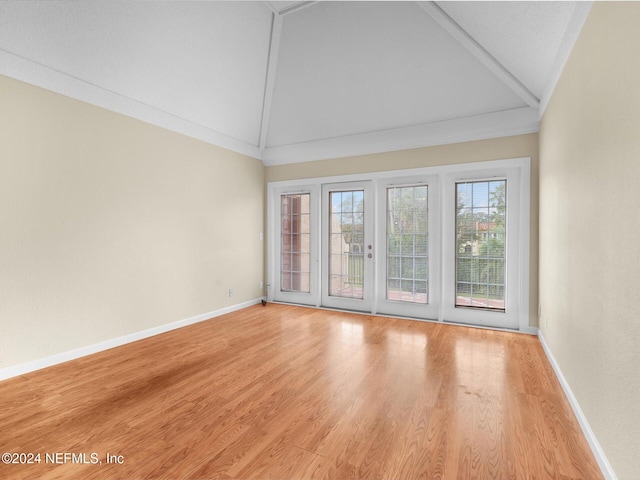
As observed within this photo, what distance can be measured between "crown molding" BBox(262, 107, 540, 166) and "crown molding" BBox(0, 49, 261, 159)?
1203mm

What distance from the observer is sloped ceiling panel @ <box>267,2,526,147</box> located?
352 cm

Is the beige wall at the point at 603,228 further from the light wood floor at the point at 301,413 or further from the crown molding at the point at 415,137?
the crown molding at the point at 415,137

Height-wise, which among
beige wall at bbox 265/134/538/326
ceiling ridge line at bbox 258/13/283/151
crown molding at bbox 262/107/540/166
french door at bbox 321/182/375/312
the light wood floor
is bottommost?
the light wood floor

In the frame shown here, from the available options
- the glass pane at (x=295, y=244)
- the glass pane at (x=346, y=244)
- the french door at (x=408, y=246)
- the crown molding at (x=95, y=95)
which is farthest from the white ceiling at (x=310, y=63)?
the glass pane at (x=295, y=244)

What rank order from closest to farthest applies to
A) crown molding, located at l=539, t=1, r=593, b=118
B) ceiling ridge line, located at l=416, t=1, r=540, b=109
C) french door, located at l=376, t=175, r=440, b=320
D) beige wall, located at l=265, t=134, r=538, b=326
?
crown molding, located at l=539, t=1, r=593, b=118 → ceiling ridge line, located at l=416, t=1, r=540, b=109 → beige wall, located at l=265, t=134, r=538, b=326 → french door, located at l=376, t=175, r=440, b=320

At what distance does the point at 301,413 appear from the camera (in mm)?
2258

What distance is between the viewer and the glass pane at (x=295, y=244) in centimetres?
555

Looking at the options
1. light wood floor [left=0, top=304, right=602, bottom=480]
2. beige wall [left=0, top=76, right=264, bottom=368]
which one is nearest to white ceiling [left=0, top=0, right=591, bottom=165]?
beige wall [left=0, top=76, right=264, bottom=368]

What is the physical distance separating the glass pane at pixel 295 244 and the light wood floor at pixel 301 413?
1972mm

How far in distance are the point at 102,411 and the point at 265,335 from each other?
6.24 ft

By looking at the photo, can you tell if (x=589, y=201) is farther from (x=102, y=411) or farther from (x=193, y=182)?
A: (x=193, y=182)

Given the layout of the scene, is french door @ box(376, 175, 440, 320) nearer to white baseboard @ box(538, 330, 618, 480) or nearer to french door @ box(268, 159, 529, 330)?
french door @ box(268, 159, 529, 330)

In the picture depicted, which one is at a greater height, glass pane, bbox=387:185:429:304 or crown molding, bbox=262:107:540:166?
crown molding, bbox=262:107:540:166

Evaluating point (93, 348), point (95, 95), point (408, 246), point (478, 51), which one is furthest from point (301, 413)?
point (478, 51)
